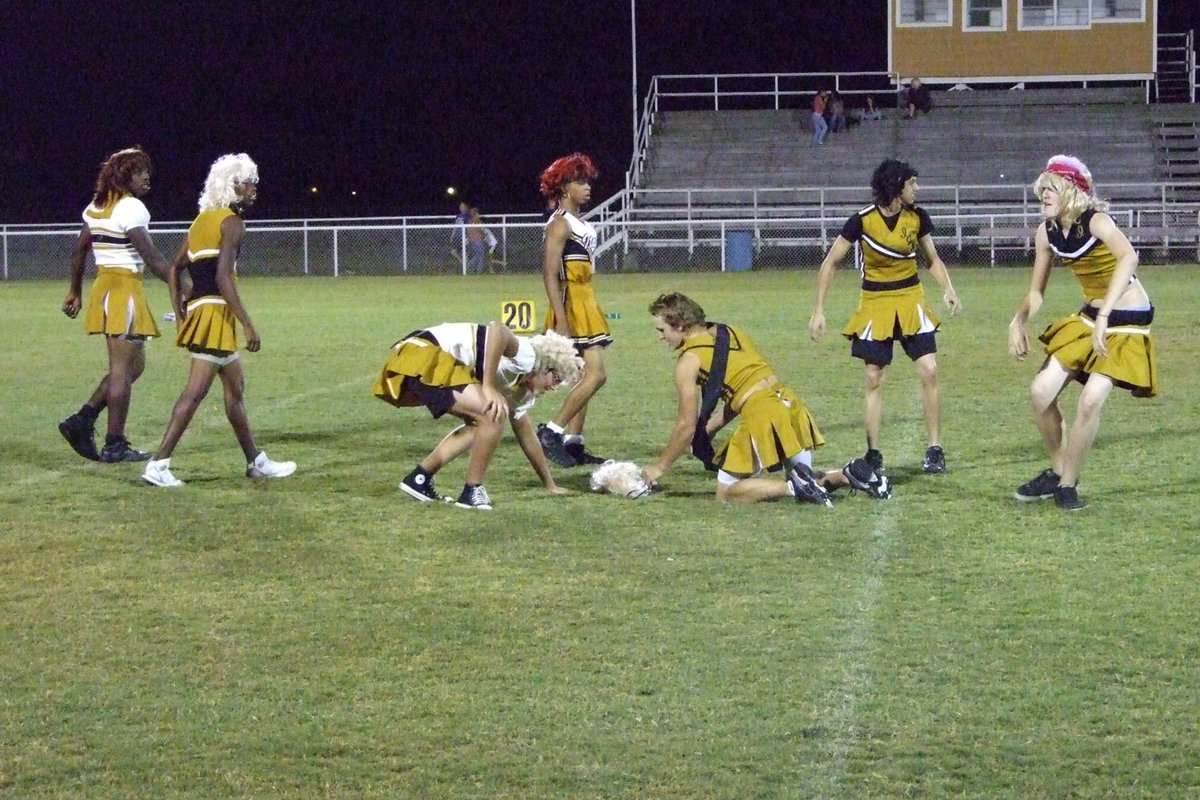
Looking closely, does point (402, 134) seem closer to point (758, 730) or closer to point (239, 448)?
point (239, 448)

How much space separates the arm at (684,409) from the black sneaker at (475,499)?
2.76 ft

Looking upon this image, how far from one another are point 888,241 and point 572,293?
184 cm

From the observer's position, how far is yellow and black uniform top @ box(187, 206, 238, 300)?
805 centimetres

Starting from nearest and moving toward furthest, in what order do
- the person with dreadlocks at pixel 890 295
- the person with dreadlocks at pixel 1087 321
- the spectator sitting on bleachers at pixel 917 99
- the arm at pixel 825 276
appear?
the person with dreadlocks at pixel 1087 321 < the arm at pixel 825 276 < the person with dreadlocks at pixel 890 295 < the spectator sitting on bleachers at pixel 917 99

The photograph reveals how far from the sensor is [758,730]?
4.43 m

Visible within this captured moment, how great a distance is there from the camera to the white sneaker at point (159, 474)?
8.27 meters

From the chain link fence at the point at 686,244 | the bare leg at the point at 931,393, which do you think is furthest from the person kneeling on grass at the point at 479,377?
the chain link fence at the point at 686,244

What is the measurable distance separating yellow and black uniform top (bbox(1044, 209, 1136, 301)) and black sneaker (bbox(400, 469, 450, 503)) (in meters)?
3.13

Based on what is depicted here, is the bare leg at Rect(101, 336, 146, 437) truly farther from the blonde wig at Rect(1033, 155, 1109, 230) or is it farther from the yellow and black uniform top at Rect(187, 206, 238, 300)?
the blonde wig at Rect(1033, 155, 1109, 230)

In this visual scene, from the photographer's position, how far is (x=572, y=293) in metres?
9.16

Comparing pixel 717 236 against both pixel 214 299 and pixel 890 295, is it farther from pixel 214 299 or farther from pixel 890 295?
pixel 214 299

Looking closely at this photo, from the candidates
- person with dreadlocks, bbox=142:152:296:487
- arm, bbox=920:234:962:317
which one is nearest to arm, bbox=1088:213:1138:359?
arm, bbox=920:234:962:317

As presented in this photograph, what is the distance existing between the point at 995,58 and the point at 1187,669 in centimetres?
3551

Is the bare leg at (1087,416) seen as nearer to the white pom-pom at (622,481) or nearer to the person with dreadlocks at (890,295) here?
the person with dreadlocks at (890,295)
